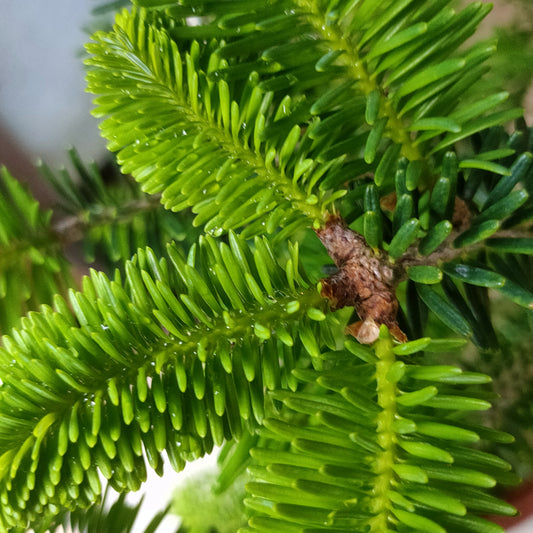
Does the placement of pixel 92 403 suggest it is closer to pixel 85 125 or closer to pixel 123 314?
pixel 123 314

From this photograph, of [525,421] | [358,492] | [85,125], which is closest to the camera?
[358,492]

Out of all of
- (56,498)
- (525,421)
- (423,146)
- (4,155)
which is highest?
(4,155)

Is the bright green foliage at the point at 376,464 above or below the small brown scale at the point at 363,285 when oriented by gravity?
below

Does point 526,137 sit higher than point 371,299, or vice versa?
point 526,137

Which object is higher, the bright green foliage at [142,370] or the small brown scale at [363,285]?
the small brown scale at [363,285]

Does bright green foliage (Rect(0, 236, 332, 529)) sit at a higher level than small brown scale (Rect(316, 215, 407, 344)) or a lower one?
lower

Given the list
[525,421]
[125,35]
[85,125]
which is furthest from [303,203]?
[85,125]
